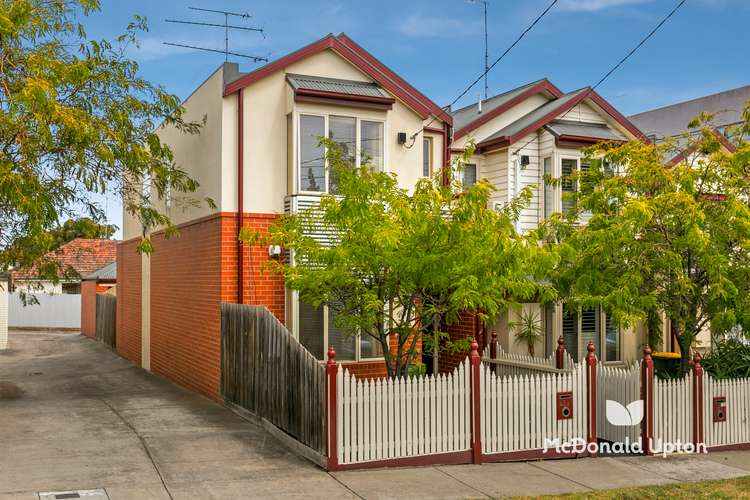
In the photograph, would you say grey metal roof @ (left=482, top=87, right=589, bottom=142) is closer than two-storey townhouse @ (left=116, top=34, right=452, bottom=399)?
No

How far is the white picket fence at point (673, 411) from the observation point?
502 inches

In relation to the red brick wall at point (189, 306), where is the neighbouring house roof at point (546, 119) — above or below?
above

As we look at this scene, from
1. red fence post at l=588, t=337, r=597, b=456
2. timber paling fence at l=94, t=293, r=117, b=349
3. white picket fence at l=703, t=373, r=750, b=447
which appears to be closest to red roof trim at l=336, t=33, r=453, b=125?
red fence post at l=588, t=337, r=597, b=456

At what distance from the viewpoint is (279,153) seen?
1555cm

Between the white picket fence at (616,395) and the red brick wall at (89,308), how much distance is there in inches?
1000

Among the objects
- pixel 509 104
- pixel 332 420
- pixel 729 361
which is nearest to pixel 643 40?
pixel 509 104

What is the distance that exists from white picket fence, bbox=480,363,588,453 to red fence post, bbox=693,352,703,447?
2.12 m

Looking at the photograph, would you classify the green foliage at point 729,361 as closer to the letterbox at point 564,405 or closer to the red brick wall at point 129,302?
the letterbox at point 564,405

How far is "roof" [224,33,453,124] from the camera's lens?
15234 millimetres

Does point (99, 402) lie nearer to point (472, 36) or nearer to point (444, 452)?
point (444, 452)

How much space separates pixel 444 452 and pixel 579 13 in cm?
970

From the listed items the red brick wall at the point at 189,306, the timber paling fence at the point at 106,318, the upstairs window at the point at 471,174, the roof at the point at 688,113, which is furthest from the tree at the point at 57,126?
the roof at the point at 688,113

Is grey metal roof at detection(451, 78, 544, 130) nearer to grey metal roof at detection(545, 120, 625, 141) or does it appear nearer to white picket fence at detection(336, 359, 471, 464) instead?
grey metal roof at detection(545, 120, 625, 141)

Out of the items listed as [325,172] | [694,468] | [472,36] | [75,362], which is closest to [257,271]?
[325,172]
